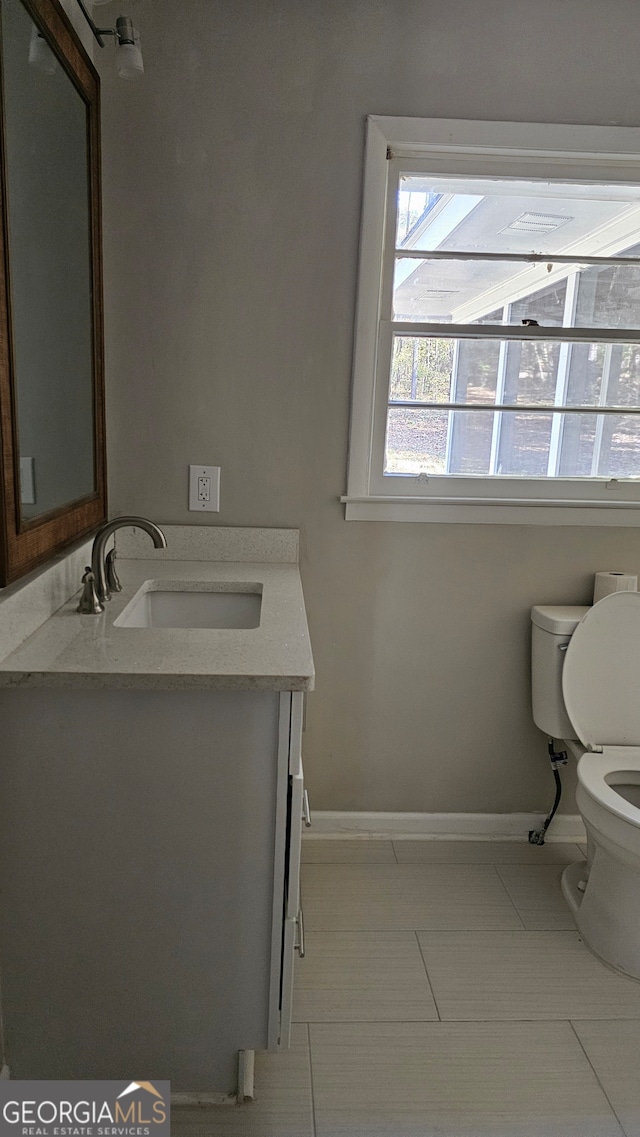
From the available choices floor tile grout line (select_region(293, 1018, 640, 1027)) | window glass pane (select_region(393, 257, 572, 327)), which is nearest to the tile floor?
floor tile grout line (select_region(293, 1018, 640, 1027))

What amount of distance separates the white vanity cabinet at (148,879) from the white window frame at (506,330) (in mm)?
961

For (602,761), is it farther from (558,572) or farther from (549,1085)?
(549,1085)

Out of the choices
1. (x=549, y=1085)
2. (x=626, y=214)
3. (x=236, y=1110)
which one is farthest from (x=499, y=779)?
(x=626, y=214)

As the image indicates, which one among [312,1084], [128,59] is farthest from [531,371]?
[312,1084]

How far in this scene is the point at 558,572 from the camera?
7.11ft

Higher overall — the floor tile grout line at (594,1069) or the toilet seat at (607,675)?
the toilet seat at (607,675)

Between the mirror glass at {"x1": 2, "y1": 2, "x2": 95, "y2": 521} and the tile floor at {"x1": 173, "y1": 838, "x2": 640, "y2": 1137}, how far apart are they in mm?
1211

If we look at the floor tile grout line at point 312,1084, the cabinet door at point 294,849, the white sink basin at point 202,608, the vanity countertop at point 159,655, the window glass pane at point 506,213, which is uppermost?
the window glass pane at point 506,213

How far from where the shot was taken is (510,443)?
2.11 metres

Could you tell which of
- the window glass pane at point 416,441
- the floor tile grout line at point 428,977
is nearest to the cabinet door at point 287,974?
the floor tile grout line at point 428,977

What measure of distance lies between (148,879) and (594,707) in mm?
1293

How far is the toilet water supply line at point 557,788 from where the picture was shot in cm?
221

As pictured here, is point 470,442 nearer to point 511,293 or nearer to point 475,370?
point 475,370

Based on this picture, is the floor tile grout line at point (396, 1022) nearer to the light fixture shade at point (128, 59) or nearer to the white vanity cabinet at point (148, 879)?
the white vanity cabinet at point (148, 879)
